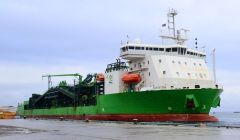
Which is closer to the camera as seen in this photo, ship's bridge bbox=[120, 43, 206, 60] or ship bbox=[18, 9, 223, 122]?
ship bbox=[18, 9, 223, 122]

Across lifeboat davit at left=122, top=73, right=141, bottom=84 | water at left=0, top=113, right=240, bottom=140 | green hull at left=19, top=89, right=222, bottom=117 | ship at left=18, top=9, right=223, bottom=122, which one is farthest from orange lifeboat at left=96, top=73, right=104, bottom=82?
water at left=0, top=113, right=240, bottom=140

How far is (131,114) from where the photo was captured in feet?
149

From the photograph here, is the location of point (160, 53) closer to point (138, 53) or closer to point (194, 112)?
point (138, 53)

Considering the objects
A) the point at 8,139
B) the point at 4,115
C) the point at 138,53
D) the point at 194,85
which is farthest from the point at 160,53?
the point at 4,115

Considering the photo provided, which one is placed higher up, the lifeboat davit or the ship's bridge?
the ship's bridge

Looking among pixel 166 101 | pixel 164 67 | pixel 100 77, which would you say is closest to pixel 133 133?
pixel 166 101

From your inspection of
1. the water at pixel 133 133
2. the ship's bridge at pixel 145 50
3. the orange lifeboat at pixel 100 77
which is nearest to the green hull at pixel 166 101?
the ship's bridge at pixel 145 50

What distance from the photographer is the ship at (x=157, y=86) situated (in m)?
41.6

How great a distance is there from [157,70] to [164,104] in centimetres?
457

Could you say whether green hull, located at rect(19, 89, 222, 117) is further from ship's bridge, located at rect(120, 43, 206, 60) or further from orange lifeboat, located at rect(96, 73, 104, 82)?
orange lifeboat, located at rect(96, 73, 104, 82)

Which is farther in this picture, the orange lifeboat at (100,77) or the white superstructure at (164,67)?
the orange lifeboat at (100,77)

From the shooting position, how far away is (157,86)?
4391cm

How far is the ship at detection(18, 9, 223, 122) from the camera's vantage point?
137 ft

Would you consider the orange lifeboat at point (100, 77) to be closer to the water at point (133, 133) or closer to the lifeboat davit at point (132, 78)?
the lifeboat davit at point (132, 78)
